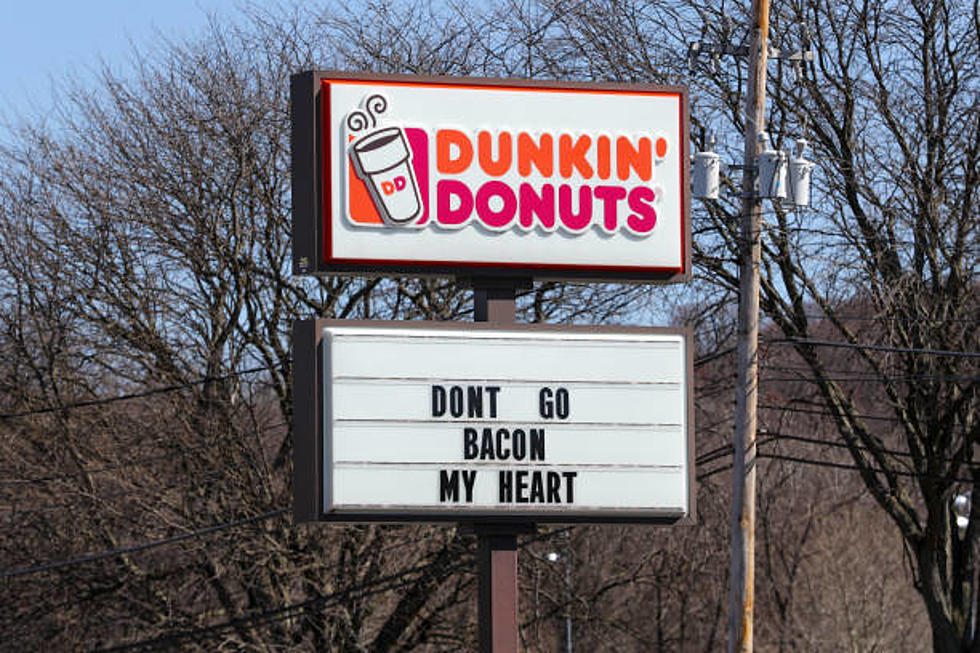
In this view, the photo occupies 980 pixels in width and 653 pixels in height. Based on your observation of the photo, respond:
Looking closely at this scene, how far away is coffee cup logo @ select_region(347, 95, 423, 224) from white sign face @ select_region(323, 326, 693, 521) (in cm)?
70

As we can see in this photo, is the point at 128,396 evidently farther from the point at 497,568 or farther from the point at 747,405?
the point at 497,568

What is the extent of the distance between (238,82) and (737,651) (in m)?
12.4

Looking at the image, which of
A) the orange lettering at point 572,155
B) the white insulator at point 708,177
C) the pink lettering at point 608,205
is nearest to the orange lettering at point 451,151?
the orange lettering at point 572,155

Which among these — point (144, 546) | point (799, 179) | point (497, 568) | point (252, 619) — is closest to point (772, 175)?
point (799, 179)

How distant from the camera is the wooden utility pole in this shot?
1569 cm

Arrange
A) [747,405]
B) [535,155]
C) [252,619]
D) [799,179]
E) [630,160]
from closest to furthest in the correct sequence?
[535,155] < [630,160] < [799,179] < [747,405] < [252,619]

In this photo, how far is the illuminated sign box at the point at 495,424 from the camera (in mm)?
10297

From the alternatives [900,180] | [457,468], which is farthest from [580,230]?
[900,180]

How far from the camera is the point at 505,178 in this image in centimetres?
1058

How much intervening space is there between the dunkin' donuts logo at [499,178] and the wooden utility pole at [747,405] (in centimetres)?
527

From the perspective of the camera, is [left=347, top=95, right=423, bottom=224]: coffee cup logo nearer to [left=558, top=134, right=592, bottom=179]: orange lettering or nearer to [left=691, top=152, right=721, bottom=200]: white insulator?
[left=558, top=134, right=592, bottom=179]: orange lettering

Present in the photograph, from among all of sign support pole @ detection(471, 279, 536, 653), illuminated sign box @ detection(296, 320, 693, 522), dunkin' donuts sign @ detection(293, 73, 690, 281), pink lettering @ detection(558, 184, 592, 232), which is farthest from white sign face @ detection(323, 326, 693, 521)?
pink lettering @ detection(558, 184, 592, 232)

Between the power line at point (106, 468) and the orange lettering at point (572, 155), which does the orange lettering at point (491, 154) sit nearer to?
the orange lettering at point (572, 155)

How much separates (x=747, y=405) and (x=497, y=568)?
572 cm
